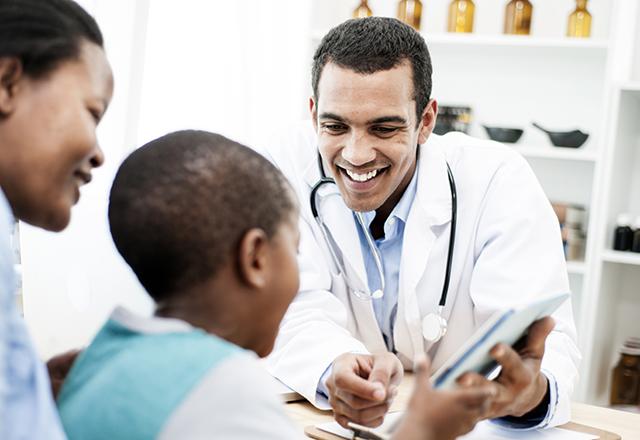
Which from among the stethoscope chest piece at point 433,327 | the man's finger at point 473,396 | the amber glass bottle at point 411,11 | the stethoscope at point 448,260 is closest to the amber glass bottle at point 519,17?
the amber glass bottle at point 411,11

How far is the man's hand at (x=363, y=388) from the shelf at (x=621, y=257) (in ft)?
5.48

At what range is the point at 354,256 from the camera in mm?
1727

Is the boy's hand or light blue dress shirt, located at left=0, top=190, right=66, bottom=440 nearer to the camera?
light blue dress shirt, located at left=0, top=190, right=66, bottom=440

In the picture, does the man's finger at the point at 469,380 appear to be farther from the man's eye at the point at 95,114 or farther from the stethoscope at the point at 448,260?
the stethoscope at the point at 448,260

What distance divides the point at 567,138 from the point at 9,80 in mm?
2495

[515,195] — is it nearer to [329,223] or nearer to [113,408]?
[329,223]

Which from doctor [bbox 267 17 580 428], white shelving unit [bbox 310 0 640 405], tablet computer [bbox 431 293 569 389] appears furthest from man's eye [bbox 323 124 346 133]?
white shelving unit [bbox 310 0 640 405]

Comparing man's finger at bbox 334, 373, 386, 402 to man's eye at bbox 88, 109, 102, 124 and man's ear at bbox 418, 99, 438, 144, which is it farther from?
man's ear at bbox 418, 99, 438, 144

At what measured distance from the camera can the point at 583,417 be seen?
4.91ft

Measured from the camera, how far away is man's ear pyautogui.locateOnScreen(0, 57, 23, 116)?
0.80 meters

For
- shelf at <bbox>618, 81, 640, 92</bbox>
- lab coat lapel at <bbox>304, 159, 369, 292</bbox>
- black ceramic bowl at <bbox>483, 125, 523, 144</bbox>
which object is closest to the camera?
lab coat lapel at <bbox>304, 159, 369, 292</bbox>

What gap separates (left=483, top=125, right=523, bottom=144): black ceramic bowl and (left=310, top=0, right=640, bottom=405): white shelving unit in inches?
1.9

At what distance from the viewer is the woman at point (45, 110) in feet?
2.66

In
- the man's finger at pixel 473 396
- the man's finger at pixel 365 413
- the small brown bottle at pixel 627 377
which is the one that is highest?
the man's finger at pixel 473 396
